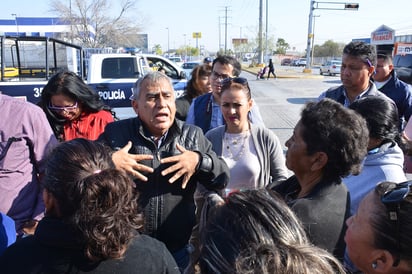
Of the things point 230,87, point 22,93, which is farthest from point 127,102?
point 230,87

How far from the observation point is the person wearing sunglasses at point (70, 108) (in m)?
2.75

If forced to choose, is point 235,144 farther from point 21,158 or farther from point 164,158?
point 21,158

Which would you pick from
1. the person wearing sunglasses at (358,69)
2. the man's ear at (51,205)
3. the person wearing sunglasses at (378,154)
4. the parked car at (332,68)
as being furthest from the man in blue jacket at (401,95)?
the parked car at (332,68)

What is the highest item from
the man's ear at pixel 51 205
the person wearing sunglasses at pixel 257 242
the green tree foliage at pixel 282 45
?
the green tree foliage at pixel 282 45

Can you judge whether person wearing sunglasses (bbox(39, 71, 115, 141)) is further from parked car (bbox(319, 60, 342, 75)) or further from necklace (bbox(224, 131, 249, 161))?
parked car (bbox(319, 60, 342, 75))

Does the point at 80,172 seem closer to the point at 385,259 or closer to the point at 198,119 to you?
the point at 385,259

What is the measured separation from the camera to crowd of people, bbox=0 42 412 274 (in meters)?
0.99

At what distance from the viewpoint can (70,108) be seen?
2.77 metres

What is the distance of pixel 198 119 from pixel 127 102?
5046mm

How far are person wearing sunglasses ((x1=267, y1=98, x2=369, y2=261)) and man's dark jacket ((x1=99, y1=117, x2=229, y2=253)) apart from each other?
45 centimetres

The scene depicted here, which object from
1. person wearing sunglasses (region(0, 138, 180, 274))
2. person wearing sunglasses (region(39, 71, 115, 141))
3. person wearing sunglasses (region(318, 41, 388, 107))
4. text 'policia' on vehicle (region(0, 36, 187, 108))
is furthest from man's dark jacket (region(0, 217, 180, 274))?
text 'policia' on vehicle (region(0, 36, 187, 108))

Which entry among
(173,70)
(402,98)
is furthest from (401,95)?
(173,70)

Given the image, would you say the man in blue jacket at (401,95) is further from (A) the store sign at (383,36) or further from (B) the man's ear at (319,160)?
(A) the store sign at (383,36)

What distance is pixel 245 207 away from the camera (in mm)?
980
